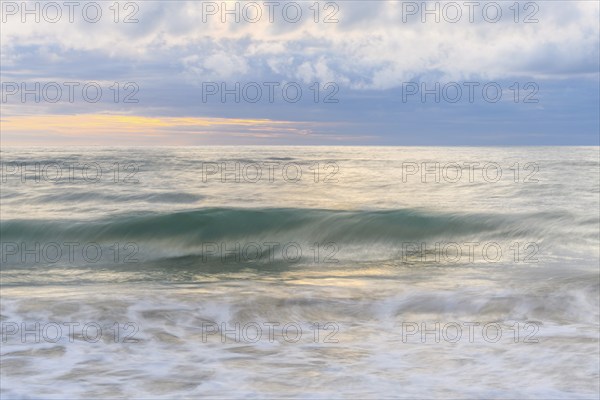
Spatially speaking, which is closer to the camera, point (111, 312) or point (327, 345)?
point (327, 345)

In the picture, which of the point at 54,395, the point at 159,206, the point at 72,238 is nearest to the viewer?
the point at 54,395

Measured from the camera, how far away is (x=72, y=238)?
17625 millimetres

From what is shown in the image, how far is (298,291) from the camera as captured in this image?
10758 millimetres

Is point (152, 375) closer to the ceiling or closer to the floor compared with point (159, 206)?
closer to the floor

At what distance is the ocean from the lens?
20.8 ft

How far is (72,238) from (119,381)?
1228 centimetres

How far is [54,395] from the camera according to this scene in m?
5.80

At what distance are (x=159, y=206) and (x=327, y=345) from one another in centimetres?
1471

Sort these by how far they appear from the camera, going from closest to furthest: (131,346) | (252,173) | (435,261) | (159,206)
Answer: (131,346), (435,261), (159,206), (252,173)

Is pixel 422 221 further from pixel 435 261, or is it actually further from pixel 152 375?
pixel 152 375

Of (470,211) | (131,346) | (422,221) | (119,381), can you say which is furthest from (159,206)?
(119,381)

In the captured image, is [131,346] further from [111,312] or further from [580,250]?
[580,250]

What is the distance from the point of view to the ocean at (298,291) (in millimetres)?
6340

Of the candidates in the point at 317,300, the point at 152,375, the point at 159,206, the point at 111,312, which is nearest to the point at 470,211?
the point at 159,206
